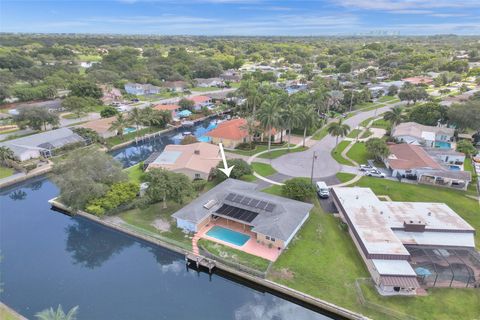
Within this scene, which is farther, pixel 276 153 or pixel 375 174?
pixel 276 153

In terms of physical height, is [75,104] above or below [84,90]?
below

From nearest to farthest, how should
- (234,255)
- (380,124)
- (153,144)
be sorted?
(234,255) → (153,144) → (380,124)

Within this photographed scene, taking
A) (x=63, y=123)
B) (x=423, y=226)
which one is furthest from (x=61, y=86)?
(x=423, y=226)

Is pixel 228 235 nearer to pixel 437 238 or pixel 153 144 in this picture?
pixel 437 238

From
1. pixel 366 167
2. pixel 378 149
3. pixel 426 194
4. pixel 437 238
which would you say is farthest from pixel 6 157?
pixel 426 194

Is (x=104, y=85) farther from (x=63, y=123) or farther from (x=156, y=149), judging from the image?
(x=156, y=149)

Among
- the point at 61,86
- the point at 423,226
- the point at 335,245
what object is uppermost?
the point at 61,86
